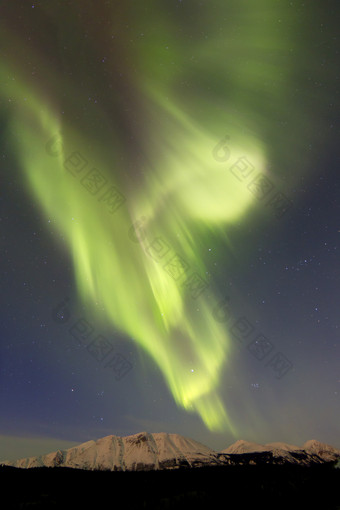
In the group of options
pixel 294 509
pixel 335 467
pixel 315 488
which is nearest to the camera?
pixel 294 509

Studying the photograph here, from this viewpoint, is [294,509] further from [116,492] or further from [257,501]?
[116,492]

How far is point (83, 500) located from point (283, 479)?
402 inches

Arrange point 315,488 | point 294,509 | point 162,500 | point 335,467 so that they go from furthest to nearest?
1. point 335,467
2. point 315,488
3. point 294,509
4. point 162,500

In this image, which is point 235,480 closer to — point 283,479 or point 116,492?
point 283,479

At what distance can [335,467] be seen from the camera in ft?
60.8

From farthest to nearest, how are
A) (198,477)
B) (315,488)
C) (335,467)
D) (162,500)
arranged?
(335,467)
(198,477)
(315,488)
(162,500)

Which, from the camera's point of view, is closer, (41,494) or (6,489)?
(41,494)

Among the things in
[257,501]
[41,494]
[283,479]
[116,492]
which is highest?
[41,494]

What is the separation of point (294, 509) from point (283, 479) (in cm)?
262

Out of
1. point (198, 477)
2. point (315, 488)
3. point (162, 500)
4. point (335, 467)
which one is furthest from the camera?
point (335, 467)

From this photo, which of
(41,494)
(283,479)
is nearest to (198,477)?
(283,479)

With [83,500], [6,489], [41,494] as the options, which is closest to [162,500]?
[83,500]

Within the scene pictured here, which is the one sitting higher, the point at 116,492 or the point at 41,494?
the point at 41,494

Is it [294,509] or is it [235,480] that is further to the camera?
[235,480]
